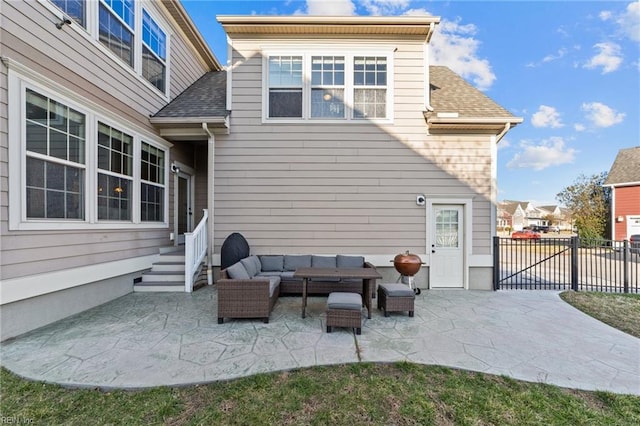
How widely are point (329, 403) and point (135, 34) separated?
7.91 meters

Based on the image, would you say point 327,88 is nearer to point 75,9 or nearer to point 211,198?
point 211,198

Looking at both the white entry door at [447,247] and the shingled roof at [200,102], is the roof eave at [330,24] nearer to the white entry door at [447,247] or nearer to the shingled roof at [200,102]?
the shingled roof at [200,102]

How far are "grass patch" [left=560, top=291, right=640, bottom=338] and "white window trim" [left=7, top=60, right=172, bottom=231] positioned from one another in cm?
897

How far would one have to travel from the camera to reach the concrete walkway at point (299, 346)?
281 cm

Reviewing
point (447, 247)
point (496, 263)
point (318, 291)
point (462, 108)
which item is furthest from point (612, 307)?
point (318, 291)

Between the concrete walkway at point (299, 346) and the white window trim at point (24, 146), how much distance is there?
1.54m

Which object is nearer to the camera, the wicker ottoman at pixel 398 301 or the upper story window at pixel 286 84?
the wicker ottoman at pixel 398 301

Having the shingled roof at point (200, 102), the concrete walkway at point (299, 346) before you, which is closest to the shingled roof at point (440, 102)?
the shingled roof at point (200, 102)

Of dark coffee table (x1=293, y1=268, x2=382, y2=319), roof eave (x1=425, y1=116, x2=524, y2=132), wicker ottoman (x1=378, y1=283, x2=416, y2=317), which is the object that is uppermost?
roof eave (x1=425, y1=116, x2=524, y2=132)

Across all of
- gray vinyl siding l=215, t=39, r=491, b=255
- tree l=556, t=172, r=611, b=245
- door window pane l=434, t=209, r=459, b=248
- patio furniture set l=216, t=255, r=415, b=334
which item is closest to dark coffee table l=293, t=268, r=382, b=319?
patio furniture set l=216, t=255, r=415, b=334

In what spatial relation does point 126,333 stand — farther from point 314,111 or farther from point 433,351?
point 314,111

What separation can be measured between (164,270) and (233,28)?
236 inches

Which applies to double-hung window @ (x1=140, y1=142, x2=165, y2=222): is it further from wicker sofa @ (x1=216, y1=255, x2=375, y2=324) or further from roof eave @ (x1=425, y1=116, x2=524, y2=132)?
roof eave @ (x1=425, y1=116, x2=524, y2=132)

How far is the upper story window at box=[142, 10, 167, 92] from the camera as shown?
6230 mm
